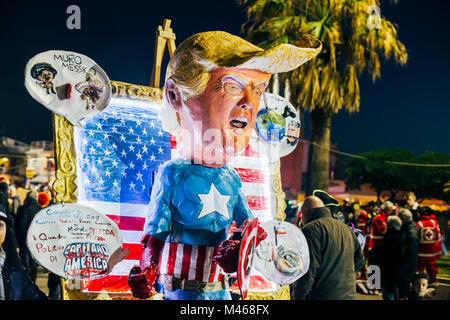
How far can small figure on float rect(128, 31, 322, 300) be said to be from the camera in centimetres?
249

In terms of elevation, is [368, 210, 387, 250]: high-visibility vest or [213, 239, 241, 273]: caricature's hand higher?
[213, 239, 241, 273]: caricature's hand

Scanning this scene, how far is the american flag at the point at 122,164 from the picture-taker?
259 centimetres

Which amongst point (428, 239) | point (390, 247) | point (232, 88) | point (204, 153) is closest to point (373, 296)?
point (428, 239)

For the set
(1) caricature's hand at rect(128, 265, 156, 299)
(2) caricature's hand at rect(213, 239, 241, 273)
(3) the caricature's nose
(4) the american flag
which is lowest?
(1) caricature's hand at rect(128, 265, 156, 299)

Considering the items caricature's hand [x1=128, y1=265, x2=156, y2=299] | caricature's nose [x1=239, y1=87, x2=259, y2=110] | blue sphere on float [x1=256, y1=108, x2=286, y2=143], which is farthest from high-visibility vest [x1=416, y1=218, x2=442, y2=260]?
caricature's hand [x1=128, y1=265, x2=156, y2=299]

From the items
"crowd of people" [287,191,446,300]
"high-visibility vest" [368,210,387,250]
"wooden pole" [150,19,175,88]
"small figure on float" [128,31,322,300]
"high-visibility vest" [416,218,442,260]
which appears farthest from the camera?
"high-visibility vest" [416,218,442,260]

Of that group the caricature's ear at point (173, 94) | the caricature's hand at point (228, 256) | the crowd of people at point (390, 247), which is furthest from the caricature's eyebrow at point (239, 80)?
the crowd of people at point (390, 247)

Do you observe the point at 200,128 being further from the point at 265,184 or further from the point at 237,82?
the point at 265,184

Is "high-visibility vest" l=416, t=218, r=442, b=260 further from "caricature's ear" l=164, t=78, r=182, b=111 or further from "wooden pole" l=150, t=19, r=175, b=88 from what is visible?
"caricature's ear" l=164, t=78, r=182, b=111

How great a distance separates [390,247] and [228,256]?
3816 millimetres

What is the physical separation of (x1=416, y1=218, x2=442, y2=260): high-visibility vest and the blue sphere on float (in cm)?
439

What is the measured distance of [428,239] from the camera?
21.6ft

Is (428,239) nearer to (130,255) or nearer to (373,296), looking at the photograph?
(373,296)

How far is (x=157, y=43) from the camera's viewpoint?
309 cm
